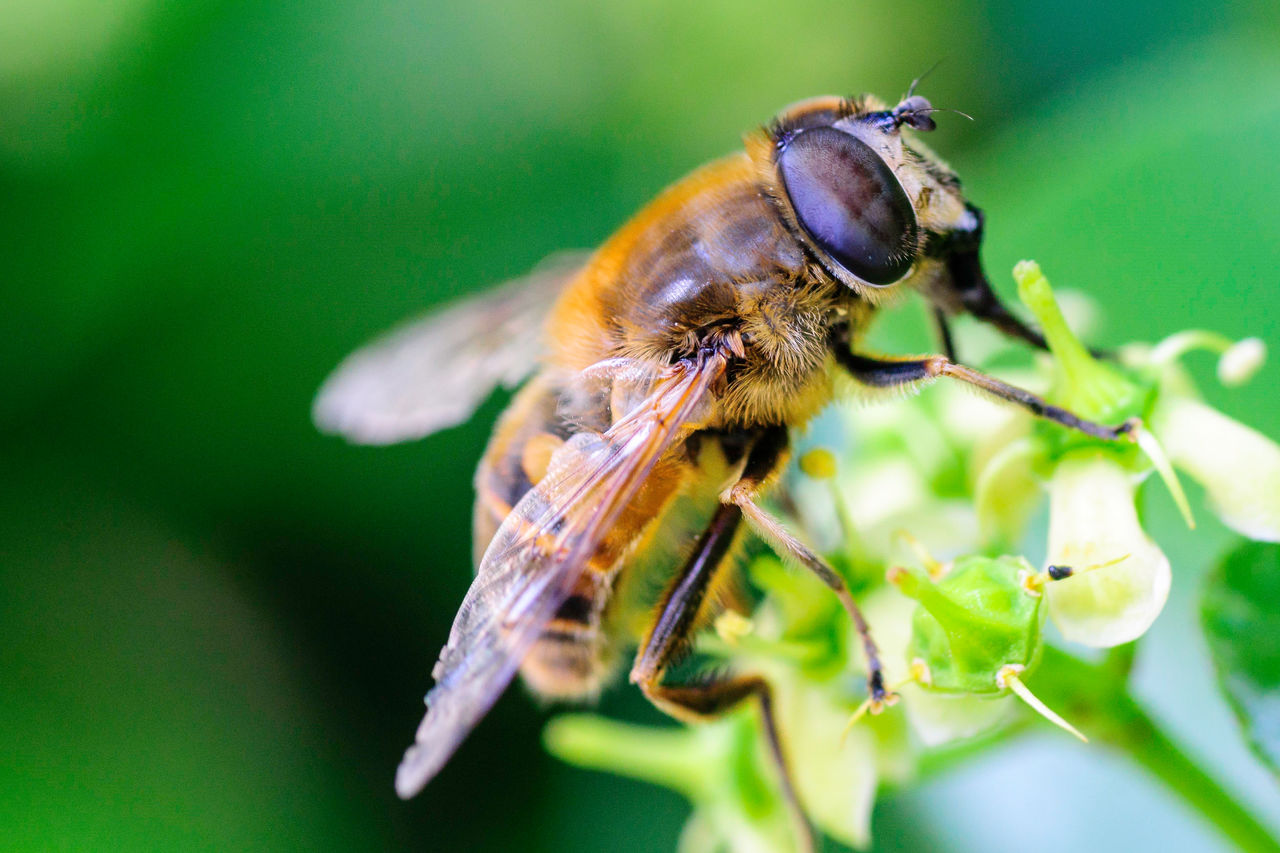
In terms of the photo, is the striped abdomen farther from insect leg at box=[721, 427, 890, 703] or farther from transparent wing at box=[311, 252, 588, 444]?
transparent wing at box=[311, 252, 588, 444]

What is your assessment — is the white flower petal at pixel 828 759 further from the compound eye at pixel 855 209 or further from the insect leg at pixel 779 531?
the compound eye at pixel 855 209

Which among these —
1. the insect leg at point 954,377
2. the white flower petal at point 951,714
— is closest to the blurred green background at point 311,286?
the insect leg at point 954,377

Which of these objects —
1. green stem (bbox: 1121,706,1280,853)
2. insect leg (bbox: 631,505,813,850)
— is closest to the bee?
insect leg (bbox: 631,505,813,850)

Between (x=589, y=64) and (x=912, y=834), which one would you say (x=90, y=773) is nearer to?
(x=912, y=834)

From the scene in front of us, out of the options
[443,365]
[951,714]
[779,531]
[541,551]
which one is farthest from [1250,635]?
[443,365]

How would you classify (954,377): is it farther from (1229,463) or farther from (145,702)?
(145,702)
